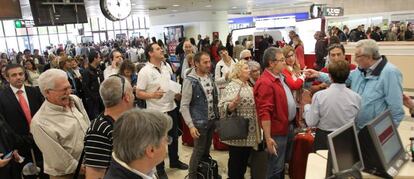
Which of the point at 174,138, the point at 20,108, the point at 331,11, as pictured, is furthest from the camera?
the point at 331,11

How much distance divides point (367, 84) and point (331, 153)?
1.37 m

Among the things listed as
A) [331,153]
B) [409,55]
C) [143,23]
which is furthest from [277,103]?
[143,23]

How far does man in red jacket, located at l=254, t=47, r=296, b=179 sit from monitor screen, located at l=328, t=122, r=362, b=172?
3.24 feet

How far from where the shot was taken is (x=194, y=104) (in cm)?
348

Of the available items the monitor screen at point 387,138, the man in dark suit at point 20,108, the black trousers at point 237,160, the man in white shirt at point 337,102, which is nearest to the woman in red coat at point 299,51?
the black trousers at point 237,160

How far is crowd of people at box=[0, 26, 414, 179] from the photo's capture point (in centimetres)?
147

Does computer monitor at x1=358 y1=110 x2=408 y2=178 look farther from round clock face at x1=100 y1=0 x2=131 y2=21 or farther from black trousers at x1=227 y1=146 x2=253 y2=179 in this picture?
round clock face at x1=100 y1=0 x2=131 y2=21

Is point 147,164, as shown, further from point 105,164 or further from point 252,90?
point 252,90

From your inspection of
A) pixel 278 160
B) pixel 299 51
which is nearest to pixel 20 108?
pixel 278 160

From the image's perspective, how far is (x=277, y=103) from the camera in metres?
2.94

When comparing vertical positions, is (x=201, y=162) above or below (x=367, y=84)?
below

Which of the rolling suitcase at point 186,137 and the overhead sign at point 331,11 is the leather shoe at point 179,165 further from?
the overhead sign at point 331,11

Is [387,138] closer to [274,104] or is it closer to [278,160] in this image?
[274,104]

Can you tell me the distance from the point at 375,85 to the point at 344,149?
1.17 meters
